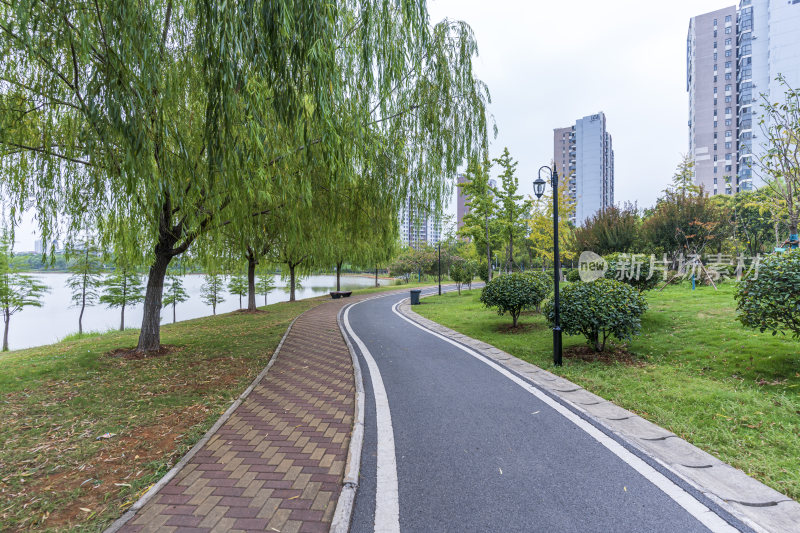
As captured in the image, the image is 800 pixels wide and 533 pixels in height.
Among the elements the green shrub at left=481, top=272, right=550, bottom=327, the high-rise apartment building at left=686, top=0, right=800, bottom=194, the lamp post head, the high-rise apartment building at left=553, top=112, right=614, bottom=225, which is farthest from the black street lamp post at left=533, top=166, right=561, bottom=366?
the high-rise apartment building at left=553, top=112, right=614, bottom=225

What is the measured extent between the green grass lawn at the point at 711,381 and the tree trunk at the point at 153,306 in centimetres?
822

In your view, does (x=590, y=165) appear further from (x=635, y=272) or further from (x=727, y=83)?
(x=635, y=272)

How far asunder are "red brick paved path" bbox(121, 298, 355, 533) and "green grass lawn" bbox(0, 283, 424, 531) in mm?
370

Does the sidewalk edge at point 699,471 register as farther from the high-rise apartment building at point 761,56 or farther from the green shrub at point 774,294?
the high-rise apartment building at point 761,56

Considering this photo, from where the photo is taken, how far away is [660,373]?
20.2ft

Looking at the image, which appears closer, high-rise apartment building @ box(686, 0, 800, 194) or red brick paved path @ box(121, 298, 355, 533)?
red brick paved path @ box(121, 298, 355, 533)

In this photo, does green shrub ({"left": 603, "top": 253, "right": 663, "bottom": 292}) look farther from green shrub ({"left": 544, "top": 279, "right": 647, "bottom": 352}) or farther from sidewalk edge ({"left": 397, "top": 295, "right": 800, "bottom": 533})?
sidewalk edge ({"left": 397, "top": 295, "right": 800, "bottom": 533})

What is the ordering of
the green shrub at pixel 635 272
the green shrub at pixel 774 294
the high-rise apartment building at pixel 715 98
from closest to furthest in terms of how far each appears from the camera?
the green shrub at pixel 774 294 < the green shrub at pixel 635 272 < the high-rise apartment building at pixel 715 98

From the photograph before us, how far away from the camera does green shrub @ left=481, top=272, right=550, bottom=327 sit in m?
10.5

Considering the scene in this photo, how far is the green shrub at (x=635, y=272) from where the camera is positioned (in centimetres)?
1091

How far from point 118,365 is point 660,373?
10.3 metres

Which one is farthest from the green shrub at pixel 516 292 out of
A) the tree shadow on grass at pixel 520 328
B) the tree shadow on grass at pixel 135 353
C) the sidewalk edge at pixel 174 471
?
the tree shadow on grass at pixel 135 353

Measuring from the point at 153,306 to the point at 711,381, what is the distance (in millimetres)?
11159

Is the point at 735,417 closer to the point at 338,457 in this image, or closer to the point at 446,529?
the point at 446,529
